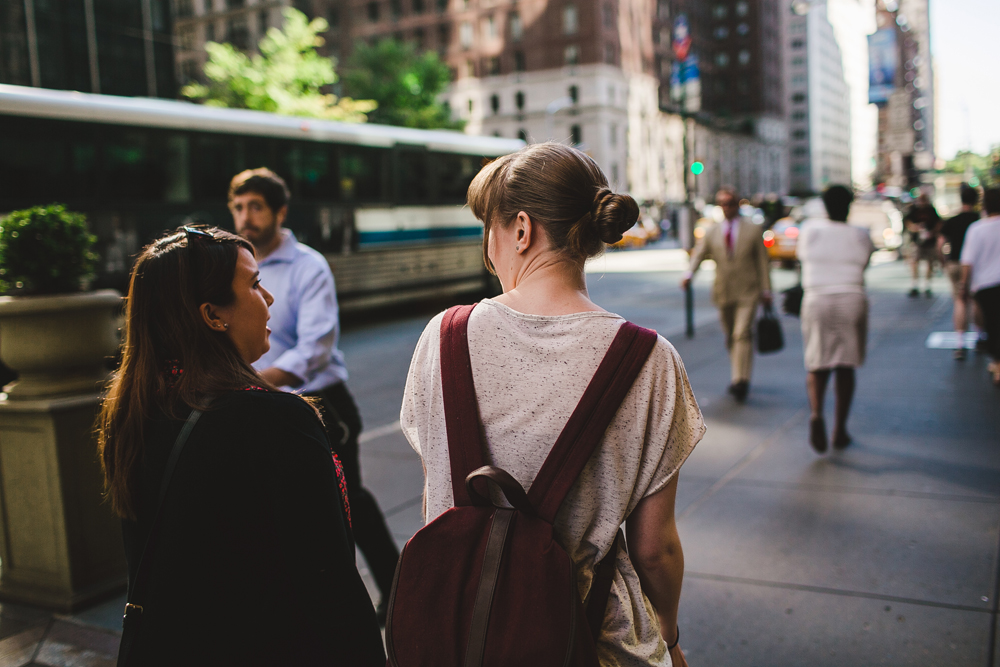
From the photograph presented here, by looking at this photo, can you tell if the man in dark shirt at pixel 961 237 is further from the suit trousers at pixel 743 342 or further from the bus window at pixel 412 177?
the bus window at pixel 412 177

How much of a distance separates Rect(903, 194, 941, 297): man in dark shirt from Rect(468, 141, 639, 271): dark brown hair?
13330 mm

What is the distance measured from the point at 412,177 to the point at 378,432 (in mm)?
10370

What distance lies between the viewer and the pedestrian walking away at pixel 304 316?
3318 millimetres

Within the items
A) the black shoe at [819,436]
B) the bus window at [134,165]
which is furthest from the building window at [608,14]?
the black shoe at [819,436]

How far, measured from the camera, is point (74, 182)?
1118 cm

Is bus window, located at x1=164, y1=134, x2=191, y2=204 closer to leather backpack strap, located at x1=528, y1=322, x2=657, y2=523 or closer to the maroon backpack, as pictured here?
the maroon backpack

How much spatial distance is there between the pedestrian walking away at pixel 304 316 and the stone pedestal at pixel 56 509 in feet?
3.55

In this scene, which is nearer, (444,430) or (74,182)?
(444,430)

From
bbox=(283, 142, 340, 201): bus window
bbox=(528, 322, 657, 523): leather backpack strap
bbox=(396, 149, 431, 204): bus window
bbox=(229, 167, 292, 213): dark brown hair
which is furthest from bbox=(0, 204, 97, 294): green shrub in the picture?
bbox=(396, 149, 431, 204): bus window

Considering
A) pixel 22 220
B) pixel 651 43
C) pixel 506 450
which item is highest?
pixel 651 43

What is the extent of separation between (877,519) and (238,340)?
382 centimetres

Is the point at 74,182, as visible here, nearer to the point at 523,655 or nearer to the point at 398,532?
the point at 398,532

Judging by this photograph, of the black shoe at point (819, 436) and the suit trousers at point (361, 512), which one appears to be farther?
the black shoe at point (819, 436)

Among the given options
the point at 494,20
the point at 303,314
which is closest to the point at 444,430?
Answer: the point at 303,314
